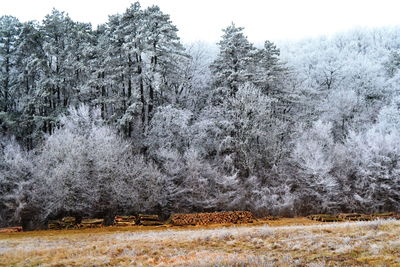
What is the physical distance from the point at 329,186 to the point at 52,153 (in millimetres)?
23795

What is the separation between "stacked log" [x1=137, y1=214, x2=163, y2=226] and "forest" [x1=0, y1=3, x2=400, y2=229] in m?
1.03

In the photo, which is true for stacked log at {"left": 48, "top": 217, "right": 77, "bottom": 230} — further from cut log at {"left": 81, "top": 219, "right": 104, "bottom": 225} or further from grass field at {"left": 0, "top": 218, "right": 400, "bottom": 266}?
grass field at {"left": 0, "top": 218, "right": 400, "bottom": 266}

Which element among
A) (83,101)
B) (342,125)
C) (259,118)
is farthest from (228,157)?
(342,125)

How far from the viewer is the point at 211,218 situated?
30.5 metres

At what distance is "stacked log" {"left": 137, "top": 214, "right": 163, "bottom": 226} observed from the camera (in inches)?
1156

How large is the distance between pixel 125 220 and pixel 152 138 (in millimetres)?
8700

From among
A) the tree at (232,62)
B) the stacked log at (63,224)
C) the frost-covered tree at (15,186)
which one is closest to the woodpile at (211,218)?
the stacked log at (63,224)

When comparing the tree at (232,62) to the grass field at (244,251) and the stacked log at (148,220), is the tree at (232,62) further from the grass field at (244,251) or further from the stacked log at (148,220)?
the grass field at (244,251)

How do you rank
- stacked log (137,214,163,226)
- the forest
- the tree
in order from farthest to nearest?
the tree, the forest, stacked log (137,214,163,226)

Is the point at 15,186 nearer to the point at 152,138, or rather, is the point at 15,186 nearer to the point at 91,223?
the point at 91,223

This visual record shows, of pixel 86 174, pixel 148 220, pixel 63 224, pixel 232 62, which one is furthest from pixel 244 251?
pixel 232 62

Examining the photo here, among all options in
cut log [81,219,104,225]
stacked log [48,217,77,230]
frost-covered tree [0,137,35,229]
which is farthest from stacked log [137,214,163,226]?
frost-covered tree [0,137,35,229]

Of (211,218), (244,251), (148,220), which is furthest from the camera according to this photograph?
(211,218)

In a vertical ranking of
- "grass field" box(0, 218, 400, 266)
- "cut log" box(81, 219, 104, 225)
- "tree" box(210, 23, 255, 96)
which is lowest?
"cut log" box(81, 219, 104, 225)
